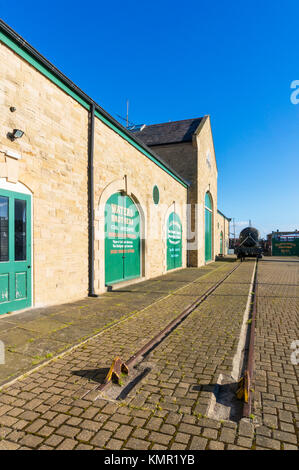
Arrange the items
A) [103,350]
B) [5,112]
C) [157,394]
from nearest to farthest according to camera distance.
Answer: [157,394] → [103,350] → [5,112]

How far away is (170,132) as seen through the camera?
73.3 feet

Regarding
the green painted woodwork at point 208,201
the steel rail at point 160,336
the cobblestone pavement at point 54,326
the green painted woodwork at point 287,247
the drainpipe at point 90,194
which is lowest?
the steel rail at point 160,336

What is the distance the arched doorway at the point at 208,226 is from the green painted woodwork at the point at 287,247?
14.7 meters

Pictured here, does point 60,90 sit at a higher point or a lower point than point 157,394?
higher

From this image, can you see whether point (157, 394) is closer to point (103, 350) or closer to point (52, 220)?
point (103, 350)

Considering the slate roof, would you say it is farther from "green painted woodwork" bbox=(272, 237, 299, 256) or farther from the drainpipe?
"green painted woodwork" bbox=(272, 237, 299, 256)

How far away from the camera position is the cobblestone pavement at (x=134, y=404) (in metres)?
2.34

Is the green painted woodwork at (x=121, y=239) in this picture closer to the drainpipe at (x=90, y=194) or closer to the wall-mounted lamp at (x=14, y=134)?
the drainpipe at (x=90, y=194)

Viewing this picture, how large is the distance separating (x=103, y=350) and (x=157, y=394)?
4.67ft

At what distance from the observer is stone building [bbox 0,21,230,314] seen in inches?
230

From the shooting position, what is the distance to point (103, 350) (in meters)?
4.28

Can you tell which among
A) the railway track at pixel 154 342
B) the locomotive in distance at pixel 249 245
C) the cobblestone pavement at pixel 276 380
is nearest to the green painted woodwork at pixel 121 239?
the railway track at pixel 154 342

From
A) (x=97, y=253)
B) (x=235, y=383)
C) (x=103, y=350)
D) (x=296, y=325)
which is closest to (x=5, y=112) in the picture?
(x=97, y=253)

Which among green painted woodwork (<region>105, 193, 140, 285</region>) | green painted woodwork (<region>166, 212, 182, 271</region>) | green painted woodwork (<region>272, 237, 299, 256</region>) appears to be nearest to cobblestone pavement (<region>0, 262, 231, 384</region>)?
green painted woodwork (<region>105, 193, 140, 285</region>)
